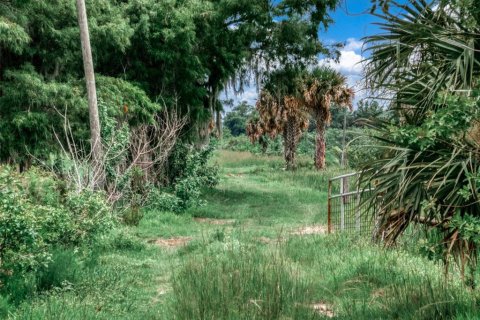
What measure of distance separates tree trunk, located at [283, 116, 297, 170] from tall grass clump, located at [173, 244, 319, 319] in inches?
1269

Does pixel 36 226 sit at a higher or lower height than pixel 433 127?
lower

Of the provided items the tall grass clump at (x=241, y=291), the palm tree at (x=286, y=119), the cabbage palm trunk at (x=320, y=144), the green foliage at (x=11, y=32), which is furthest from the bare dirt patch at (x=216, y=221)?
the cabbage palm trunk at (x=320, y=144)

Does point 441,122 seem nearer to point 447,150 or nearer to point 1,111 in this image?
point 447,150

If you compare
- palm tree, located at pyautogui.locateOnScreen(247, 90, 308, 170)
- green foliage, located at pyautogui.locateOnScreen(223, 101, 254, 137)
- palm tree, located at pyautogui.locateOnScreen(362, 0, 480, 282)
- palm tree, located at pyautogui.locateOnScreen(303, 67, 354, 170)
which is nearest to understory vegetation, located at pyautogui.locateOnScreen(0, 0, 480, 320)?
palm tree, located at pyautogui.locateOnScreen(362, 0, 480, 282)

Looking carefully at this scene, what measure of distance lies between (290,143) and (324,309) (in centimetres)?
3333

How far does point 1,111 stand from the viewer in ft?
52.1

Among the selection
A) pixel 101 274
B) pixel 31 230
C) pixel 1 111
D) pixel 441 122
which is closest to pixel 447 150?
pixel 441 122

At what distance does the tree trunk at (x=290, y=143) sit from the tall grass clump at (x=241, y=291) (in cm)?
3223

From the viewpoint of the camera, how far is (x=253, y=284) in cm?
683

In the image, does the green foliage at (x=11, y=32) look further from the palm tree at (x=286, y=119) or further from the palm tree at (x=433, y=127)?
the palm tree at (x=286, y=119)

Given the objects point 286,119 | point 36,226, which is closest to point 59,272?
point 36,226

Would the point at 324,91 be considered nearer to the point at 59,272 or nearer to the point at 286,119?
the point at 286,119

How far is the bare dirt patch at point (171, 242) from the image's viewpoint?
1378 cm

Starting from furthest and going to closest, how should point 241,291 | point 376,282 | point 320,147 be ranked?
point 320,147 < point 376,282 < point 241,291
